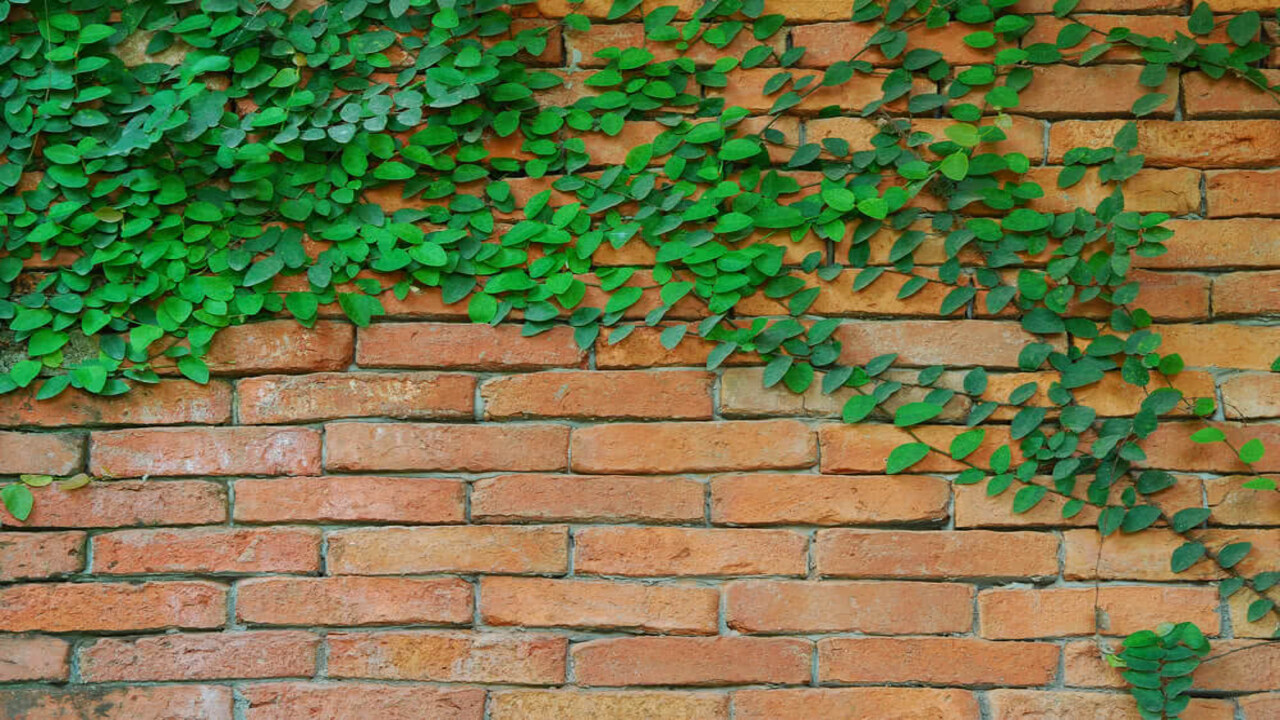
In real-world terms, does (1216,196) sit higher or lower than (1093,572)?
higher

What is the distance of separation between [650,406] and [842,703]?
56cm

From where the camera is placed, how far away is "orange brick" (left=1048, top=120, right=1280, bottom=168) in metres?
1.56

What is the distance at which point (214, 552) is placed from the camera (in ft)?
5.08

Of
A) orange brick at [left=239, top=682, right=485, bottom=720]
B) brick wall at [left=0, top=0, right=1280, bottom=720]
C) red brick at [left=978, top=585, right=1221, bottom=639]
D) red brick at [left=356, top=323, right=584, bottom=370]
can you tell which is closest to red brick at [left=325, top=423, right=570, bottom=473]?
brick wall at [left=0, top=0, right=1280, bottom=720]

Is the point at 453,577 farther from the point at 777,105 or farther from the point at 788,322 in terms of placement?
the point at 777,105

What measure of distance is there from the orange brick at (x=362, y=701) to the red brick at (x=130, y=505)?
296 millimetres

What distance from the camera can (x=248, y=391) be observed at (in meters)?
1.57

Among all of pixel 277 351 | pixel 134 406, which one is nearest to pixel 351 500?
pixel 277 351

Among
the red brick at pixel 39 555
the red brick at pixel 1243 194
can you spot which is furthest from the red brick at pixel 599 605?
the red brick at pixel 1243 194

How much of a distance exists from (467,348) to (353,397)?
0.66 ft

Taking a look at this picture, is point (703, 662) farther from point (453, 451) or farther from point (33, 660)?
point (33, 660)

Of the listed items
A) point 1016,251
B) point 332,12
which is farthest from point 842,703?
point 332,12

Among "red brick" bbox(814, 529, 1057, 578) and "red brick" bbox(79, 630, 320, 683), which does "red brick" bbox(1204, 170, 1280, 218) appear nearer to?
"red brick" bbox(814, 529, 1057, 578)

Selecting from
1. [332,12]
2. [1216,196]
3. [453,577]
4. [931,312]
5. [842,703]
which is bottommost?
[842,703]
